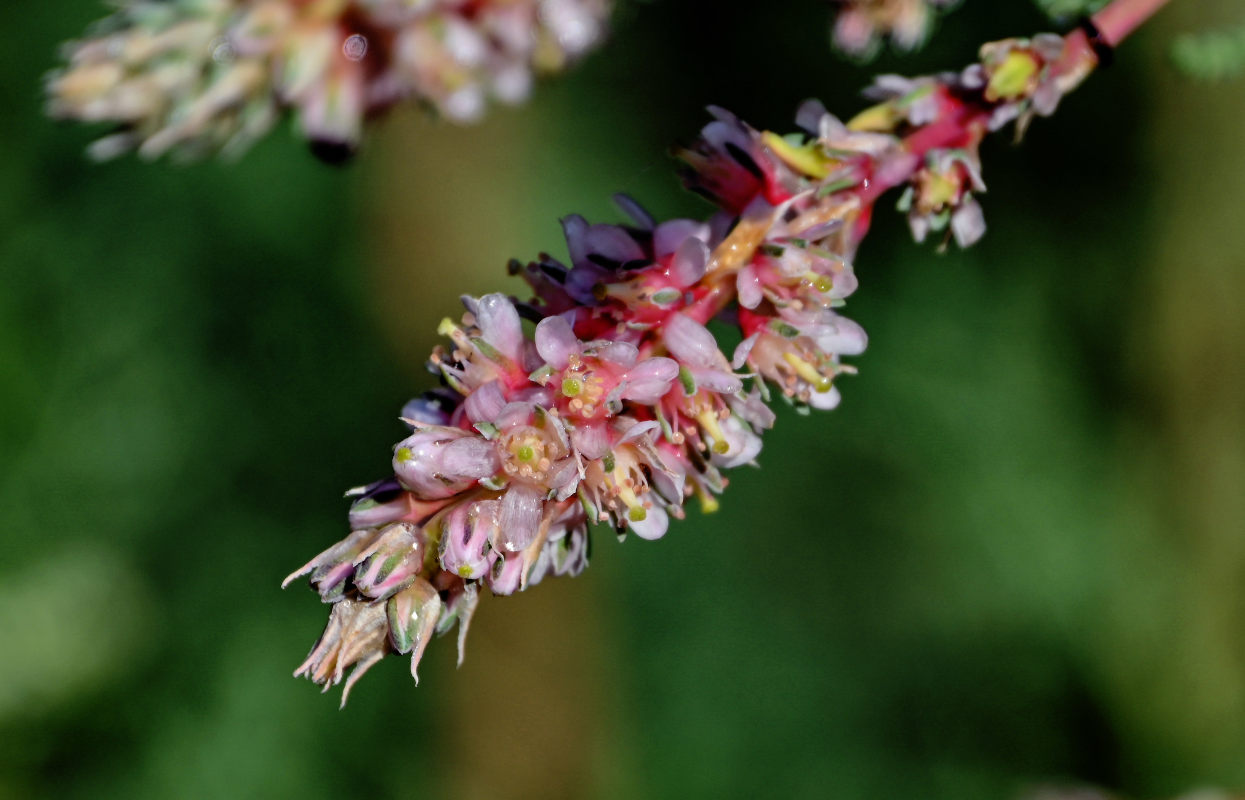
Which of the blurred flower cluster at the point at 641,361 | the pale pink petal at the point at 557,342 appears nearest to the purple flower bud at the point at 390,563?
the blurred flower cluster at the point at 641,361

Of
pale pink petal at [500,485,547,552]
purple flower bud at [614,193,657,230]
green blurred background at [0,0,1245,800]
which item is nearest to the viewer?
pale pink petal at [500,485,547,552]

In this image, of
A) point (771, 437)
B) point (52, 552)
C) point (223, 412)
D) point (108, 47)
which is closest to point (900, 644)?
point (771, 437)

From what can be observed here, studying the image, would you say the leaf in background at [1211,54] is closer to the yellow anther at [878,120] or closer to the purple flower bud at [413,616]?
the yellow anther at [878,120]

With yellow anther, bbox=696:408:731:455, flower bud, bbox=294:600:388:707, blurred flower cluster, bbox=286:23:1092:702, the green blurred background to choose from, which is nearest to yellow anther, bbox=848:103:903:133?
blurred flower cluster, bbox=286:23:1092:702

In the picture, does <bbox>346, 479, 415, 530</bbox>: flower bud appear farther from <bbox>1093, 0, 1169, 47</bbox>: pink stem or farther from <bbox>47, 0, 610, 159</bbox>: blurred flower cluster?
<bbox>1093, 0, 1169, 47</bbox>: pink stem

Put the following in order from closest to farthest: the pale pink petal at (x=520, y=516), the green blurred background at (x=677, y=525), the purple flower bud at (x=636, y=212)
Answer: the pale pink petal at (x=520, y=516) → the purple flower bud at (x=636, y=212) → the green blurred background at (x=677, y=525)

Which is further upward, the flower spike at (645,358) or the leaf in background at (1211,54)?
the flower spike at (645,358)
